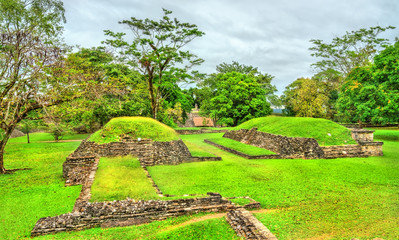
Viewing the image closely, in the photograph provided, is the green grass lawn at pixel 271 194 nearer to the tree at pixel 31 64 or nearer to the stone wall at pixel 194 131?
the tree at pixel 31 64

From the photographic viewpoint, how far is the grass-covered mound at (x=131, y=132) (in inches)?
486

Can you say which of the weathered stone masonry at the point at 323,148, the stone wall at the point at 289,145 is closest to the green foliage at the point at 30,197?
the weathered stone masonry at the point at 323,148

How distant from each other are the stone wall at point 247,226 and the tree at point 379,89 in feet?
56.1

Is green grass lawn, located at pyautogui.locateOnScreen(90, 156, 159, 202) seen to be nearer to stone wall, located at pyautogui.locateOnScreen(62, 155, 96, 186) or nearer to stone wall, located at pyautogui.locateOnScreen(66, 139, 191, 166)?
stone wall, located at pyautogui.locateOnScreen(62, 155, 96, 186)

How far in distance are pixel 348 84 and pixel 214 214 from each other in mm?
21537

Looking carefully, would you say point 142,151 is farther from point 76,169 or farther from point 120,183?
point 120,183

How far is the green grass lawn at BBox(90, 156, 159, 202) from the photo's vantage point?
6.57m

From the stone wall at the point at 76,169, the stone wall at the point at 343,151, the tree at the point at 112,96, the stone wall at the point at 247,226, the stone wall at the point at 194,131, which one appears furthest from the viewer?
the stone wall at the point at 194,131

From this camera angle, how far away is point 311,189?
8.20 metres

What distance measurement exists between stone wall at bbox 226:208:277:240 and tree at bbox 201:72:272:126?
25546 mm

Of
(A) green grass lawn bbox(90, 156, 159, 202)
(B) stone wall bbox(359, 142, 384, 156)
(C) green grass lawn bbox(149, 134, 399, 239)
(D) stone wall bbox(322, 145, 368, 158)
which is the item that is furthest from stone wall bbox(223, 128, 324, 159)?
(A) green grass lawn bbox(90, 156, 159, 202)

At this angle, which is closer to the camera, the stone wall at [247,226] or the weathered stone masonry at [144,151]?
the stone wall at [247,226]

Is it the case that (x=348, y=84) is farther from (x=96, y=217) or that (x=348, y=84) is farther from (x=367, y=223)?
(x=96, y=217)

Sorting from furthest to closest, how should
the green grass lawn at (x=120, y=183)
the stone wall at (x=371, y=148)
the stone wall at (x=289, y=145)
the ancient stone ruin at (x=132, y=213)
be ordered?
1. the stone wall at (x=371, y=148)
2. the stone wall at (x=289, y=145)
3. the green grass lawn at (x=120, y=183)
4. the ancient stone ruin at (x=132, y=213)
